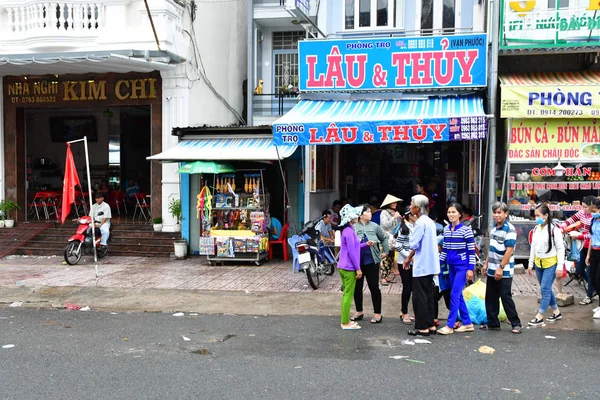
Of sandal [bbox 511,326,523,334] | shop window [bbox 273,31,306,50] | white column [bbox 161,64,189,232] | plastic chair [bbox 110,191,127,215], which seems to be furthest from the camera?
plastic chair [bbox 110,191,127,215]

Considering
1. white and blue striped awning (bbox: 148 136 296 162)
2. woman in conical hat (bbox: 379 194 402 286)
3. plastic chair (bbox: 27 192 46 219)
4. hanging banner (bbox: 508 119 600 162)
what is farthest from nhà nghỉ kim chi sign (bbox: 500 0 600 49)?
plastic chair (bbox: 27 192 46 219)

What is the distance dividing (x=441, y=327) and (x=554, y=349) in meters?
1.49

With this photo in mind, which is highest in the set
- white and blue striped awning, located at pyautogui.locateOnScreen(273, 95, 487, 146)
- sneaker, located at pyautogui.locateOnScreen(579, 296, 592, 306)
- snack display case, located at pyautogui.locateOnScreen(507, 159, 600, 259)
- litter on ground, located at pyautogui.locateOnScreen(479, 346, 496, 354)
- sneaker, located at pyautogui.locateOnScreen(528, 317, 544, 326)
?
white and blue striped awning, located at pyautogui.locateOnScreen(273, 95, 487, 146)

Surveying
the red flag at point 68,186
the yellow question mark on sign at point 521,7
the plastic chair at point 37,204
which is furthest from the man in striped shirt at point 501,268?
the plastic chair at point 37,204

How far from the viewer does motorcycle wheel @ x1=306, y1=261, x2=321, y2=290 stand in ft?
32.1

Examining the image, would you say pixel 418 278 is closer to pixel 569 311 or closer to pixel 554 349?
pixel 554 349

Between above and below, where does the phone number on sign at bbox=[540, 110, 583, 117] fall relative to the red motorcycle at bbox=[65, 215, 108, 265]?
above

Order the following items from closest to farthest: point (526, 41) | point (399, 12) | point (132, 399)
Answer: point (132, 399) < point (526, 41) < point (399, 12)

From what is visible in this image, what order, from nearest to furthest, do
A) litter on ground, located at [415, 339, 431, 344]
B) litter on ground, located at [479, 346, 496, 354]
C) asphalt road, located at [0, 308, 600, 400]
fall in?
asphalt road, located at [0, 308, 600, 400] < litter on ground, located at [479, 346, 496, 354] < litter on ground, located at [415, 339, 431, 344]

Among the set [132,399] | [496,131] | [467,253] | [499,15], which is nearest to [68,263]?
[132,399]

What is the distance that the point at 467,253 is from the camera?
692cm

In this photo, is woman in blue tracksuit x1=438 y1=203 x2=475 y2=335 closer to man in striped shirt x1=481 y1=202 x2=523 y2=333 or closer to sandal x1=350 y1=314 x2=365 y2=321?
man in striped shirt x1=481 y1=202 x2=523 y2=333

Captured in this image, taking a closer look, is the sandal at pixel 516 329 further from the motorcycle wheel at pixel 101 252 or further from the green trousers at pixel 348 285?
the motorcycle wheel at pixel 101 252

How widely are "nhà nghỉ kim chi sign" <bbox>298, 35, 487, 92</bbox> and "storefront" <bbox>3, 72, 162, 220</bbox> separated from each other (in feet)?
14.4
